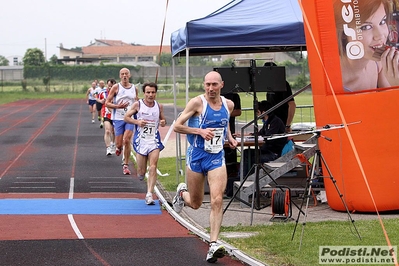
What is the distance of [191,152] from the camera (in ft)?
29.5

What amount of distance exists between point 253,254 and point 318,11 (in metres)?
4.22

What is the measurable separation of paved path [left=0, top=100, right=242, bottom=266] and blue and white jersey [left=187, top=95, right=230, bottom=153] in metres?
1.22

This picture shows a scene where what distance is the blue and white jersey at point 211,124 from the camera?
28.9 ft

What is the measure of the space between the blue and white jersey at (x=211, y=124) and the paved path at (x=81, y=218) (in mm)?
1225

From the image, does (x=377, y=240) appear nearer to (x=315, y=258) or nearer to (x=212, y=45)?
(x=315, y=258)

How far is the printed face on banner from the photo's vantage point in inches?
433

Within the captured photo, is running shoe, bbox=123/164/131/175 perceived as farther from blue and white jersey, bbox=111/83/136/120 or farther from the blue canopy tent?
the blue canopy tent

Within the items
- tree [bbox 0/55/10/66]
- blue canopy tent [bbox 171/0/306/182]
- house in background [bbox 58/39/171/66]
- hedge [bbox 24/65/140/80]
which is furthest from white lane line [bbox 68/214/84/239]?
tree [bbox 0/55/10/66]

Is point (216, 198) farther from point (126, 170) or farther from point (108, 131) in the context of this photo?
point (108, 131)

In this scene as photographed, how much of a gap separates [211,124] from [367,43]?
3340 mm

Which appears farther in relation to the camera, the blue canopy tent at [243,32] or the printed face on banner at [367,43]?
the blue canopy tent at [243,32]

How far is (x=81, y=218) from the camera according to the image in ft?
37.5

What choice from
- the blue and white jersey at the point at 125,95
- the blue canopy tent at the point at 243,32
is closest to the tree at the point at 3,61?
the blue and white jersey at the point at 125,95

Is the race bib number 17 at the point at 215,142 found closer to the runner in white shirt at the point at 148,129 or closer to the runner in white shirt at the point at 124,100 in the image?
the runner in white shirt at the point at 148,129
